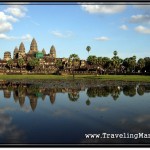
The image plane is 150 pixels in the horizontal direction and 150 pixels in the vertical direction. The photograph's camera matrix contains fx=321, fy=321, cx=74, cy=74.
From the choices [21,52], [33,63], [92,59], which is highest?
[21,52]

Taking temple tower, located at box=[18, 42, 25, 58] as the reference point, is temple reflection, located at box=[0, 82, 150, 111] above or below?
below

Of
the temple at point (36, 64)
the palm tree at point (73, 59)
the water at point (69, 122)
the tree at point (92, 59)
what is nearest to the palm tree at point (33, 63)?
the temple at point (36, 64)

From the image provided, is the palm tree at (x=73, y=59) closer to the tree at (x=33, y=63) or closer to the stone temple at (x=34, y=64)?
the stone temple at (x=34, y=64)

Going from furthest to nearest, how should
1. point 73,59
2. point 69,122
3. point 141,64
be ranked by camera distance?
point 73,59, point 141,64, point 69,122

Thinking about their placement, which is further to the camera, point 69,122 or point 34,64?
point 34,64

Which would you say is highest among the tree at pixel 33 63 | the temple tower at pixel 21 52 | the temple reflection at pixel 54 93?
the temple tower at pixel 21 52

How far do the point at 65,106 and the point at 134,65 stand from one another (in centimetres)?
7502

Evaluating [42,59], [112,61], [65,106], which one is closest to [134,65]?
[112,61]

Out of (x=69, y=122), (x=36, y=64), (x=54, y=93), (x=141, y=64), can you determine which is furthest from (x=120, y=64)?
(x=69, y=122)

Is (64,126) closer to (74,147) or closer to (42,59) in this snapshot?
(74,147)

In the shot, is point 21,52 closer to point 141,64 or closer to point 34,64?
point 34,64

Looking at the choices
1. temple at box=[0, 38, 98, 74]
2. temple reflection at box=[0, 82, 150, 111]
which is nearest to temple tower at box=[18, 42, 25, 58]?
temple at box=[0, 38, 98, 74]

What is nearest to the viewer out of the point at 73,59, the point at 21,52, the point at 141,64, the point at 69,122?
the point at 69,122

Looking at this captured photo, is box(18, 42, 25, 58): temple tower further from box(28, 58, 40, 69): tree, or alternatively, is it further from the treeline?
the treeline
